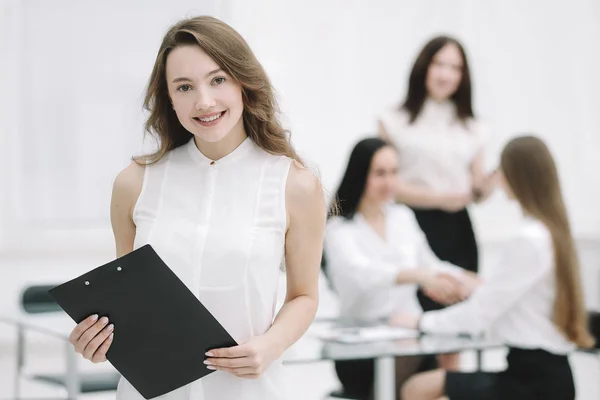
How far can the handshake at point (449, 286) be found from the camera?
3424 millimetres

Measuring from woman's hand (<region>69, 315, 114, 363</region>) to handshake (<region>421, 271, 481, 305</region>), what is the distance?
75.5 inches

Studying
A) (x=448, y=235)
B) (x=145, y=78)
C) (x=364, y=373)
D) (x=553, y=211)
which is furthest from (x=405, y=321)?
(x=145, y=78)

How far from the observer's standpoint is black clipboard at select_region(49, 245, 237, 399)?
1.63 metres

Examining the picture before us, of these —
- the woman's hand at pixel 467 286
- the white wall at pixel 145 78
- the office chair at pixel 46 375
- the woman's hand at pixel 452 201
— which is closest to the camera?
the woman's hand at pixel 467 286

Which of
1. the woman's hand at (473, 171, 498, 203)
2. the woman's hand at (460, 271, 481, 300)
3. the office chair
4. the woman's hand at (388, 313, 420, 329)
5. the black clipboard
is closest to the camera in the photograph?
the black clipboard

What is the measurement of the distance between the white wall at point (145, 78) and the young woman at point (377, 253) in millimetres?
2651

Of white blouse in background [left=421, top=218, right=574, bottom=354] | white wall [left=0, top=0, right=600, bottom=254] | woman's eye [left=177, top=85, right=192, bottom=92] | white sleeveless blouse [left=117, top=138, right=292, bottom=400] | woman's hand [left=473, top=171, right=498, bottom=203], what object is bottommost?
white blouse in background [left=421, top=218, right=574, bottom=354]

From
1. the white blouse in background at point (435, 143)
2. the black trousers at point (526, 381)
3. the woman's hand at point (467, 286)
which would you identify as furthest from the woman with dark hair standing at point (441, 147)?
the black trousers at point (526, 381)

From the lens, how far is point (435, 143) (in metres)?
4.34

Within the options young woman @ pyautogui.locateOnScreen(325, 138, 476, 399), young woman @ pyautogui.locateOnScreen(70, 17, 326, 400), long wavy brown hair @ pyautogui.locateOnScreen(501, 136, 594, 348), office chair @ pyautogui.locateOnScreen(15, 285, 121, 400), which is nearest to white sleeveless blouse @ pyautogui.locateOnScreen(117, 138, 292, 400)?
young woman @ pyautogui.locateOnScreen(70, 17, 326, 400)

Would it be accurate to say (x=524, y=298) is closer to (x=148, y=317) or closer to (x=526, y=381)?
(x=526, y=381)

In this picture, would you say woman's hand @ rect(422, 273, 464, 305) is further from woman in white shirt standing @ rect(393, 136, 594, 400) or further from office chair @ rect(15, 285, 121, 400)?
office chair @ rect(15, 285, 121, 400)

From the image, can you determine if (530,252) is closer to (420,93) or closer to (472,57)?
(420,93)

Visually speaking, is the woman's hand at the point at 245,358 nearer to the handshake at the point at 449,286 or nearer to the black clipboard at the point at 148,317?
the black clipboard at the point at 148,317
